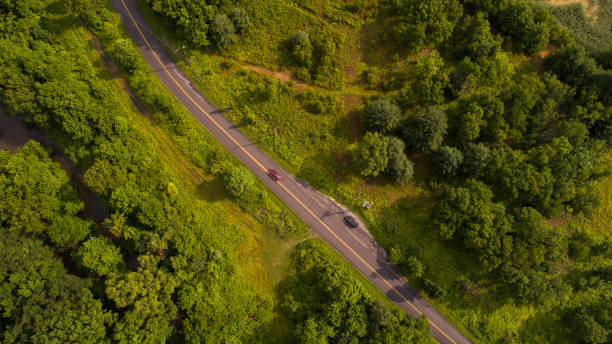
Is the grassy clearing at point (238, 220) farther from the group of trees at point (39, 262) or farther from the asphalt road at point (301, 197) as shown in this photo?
the group of trees at point (39, 262)

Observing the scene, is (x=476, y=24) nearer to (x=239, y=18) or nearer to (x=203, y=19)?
(x=239, y=18)

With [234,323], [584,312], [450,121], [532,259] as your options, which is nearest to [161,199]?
[234,323]

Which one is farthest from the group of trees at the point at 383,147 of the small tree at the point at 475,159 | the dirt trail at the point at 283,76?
the dirt trail at the point at 283,76

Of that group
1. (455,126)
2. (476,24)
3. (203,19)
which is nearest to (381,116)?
(455,126)

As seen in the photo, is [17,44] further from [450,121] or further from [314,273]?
[450,121]

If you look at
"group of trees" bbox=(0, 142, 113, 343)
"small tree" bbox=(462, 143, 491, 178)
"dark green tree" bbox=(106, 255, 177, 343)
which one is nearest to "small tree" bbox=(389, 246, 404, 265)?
"small tree" bbox=(462, 143, 491, 178)
